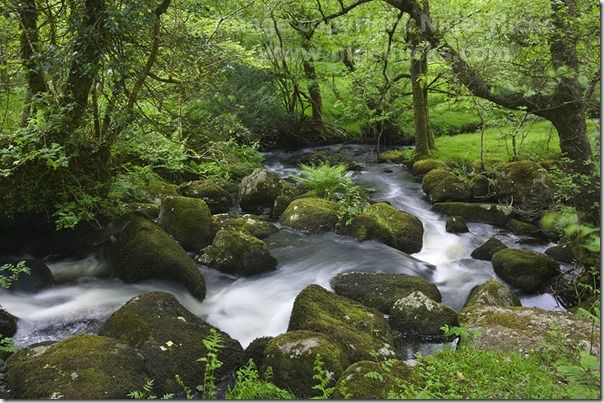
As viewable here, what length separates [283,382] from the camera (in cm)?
468

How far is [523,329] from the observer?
5.53 m

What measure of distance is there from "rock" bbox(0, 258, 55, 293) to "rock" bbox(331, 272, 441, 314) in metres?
4.13

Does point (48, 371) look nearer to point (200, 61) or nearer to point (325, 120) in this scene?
point (200, 61)

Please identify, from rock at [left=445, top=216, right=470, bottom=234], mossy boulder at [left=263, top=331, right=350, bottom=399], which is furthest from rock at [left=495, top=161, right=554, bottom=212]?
mossy boulder at [left=263, top=331, right=350, bottom=399]

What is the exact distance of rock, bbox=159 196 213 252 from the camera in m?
8.82

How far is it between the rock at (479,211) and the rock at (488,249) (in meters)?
1.86

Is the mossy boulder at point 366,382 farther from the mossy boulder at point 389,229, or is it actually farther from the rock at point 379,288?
the mossy boulder at point 389,229

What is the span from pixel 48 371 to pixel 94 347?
17.5 inches

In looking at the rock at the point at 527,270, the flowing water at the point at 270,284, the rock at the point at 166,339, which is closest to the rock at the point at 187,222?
the flowing water at the point at 270,284

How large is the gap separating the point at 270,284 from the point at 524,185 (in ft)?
22.5

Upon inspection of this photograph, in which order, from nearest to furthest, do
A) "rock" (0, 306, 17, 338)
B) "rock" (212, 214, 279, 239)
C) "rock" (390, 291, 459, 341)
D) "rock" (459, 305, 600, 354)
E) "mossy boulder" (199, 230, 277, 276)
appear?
"rock" (459, 305, 600, 354) < "rock" (0, 306, 17, 338) < "rock" (390, 291, 459, 341) < "mossy boulder" (199, 230, 277, 276) < "rock" (212, 214, 279, 239)

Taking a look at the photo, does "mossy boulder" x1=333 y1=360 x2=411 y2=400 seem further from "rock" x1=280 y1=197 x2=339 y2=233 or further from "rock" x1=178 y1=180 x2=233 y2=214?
"rock" x1=178 y1=180 x2=233 y2=214

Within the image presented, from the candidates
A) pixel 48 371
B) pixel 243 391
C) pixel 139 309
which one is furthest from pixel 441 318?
pixel 48 371

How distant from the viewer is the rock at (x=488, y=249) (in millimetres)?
8883
